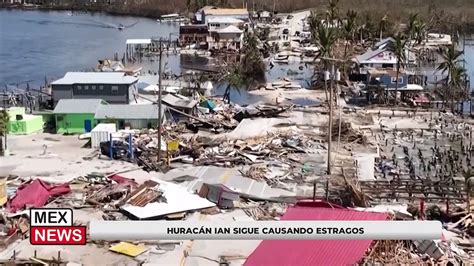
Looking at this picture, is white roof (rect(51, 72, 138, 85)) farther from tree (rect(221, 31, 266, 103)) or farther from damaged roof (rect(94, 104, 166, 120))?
tree (rect(221, 31, 266, 103))

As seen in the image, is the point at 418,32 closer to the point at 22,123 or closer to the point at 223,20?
the point at 223,20

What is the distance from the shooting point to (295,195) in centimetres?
2128

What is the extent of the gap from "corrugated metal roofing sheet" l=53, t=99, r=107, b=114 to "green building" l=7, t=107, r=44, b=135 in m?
0.87

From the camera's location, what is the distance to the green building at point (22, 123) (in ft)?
97.1

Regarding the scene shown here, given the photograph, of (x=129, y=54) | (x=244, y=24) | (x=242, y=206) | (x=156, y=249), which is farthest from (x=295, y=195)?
(x=244, y=24)

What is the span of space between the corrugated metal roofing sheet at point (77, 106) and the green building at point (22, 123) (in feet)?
2.86

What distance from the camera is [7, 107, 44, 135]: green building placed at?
29609 mm

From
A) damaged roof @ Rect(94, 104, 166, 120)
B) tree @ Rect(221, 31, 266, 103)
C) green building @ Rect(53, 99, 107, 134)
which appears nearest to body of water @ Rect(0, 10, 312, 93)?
tree @ Rect(221, 31, 266, 103)

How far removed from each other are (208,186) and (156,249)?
13.1 feet

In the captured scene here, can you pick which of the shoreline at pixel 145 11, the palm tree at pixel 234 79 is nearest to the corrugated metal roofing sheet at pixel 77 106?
the palm tree at pixel 234 79

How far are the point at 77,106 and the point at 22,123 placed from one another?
8.08 feet

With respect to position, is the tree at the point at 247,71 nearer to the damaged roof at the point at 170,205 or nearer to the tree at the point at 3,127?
the tree at the point at 3,127

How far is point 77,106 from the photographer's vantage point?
101 ft

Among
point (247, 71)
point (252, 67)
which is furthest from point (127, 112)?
point (252, 67)
